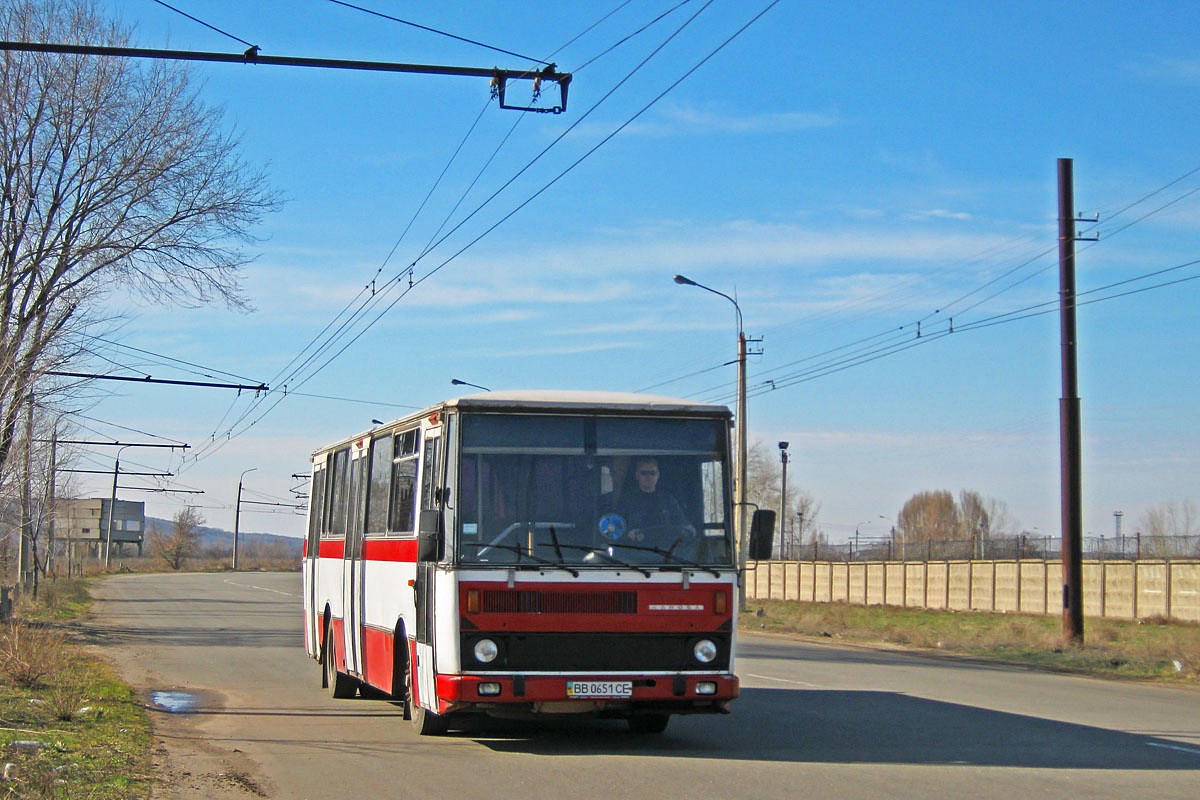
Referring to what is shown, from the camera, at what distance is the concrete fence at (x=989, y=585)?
39.3m

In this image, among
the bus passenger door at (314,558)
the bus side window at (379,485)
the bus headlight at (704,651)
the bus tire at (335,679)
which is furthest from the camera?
the bus passenger door at (314,558)

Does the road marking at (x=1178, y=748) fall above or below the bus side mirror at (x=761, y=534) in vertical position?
below

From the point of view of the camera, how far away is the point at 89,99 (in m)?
28.5

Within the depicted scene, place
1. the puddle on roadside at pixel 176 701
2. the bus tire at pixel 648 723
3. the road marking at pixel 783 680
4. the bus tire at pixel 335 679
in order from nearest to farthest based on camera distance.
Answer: the bus tire at pixel 648 723 → the puddle on roadside at pixel 176 701 → the bus tire at pixel 335 679 → the road marking at pixel 783 680

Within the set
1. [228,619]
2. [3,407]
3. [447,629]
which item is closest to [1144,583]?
[228,619]

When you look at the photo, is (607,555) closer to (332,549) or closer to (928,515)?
(332,549)

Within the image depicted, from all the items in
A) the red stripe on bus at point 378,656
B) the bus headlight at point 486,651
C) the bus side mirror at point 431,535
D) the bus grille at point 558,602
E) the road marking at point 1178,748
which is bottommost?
the road marking at point 1178,748

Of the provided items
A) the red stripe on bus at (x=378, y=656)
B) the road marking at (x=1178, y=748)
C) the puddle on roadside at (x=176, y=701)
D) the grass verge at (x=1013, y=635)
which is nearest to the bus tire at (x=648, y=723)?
A: the red stripe on bus at (x=378, y=656)

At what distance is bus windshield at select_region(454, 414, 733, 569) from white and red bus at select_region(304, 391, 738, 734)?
1cm

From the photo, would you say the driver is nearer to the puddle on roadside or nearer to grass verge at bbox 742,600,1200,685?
the puddle on roadside

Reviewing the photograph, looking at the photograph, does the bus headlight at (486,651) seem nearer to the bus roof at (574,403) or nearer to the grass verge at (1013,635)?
the bus roof at (574,403)

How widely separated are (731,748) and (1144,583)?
105 feet

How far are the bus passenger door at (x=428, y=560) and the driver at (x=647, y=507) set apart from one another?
1.50m

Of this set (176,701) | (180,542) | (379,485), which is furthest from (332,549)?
(180,542)
